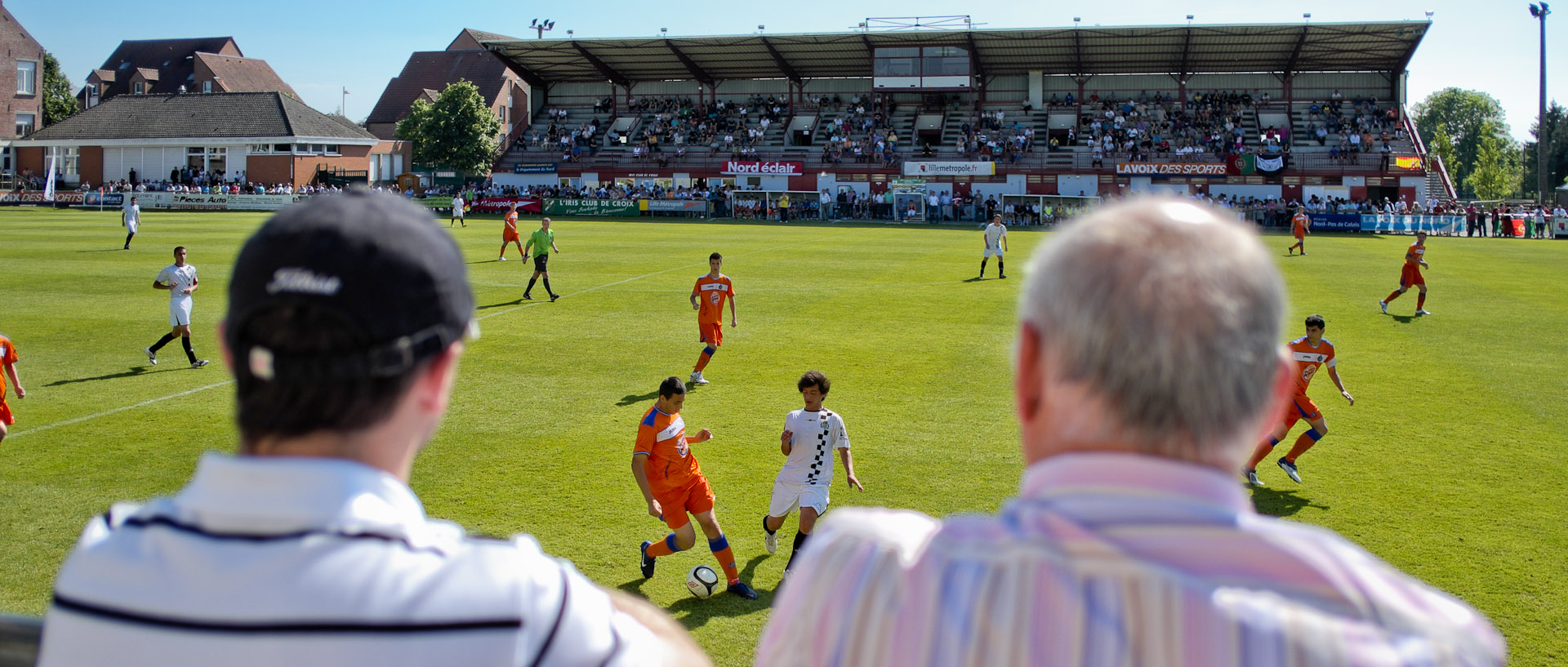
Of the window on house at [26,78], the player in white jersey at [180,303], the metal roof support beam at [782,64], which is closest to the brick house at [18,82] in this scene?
the window on house at [26,78]

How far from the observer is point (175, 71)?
296ft

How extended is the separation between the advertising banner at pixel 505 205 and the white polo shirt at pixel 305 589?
195 ft

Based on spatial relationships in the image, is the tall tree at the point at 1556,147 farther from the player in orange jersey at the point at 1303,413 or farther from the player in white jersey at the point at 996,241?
the player in orange jersey at the point at 1303,413

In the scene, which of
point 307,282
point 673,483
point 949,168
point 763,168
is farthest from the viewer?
point 763,168

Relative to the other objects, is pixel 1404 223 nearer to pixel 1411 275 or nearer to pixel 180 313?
pixel 1411 275

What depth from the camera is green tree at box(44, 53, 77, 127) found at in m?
82.4

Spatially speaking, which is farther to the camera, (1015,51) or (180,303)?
(1015,51)

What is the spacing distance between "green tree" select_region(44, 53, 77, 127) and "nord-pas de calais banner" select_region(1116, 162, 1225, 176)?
80.9m

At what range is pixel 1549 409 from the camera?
13.4 meters

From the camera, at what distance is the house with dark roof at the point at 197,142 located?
218ft

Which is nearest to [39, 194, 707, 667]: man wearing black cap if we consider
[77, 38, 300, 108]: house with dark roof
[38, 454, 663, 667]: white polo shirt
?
[38, 454, 663, 667]: white polo shirt

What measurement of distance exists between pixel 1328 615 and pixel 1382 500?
9.87 m

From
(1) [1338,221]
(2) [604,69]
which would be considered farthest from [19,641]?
(2) [604,69]

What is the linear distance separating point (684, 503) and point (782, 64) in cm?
6057
